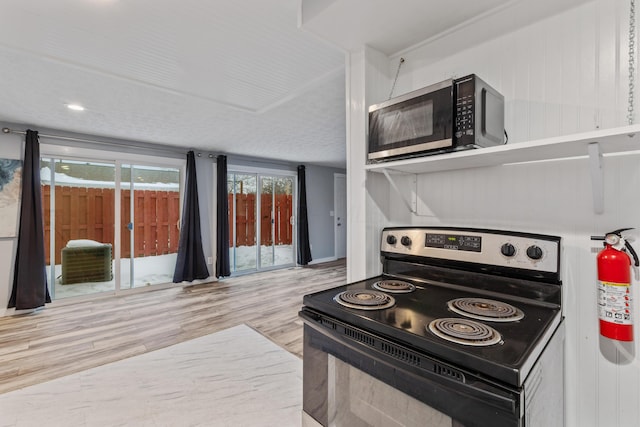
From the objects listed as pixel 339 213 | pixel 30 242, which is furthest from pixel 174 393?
pixel 339 213

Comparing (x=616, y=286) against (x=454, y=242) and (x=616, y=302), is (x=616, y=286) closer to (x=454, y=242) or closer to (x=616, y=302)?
(x=616, y=302)

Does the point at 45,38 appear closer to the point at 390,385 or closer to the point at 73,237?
the point at 390,385

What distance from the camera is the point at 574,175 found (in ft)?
3.29

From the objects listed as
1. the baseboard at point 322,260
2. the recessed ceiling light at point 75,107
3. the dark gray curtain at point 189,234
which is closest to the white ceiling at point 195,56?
the recessed ceiling light at point 75,107

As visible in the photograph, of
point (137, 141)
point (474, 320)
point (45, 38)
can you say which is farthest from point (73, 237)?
point (474, 320)

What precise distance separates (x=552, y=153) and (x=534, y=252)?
33 cm

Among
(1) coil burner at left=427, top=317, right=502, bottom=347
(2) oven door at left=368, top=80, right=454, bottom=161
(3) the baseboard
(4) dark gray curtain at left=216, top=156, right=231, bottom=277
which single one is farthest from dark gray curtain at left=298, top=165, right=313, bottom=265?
(1) coil burner at left=427, top=317, right=502, bottom=347

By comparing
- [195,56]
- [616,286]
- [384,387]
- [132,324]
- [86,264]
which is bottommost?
[132,324]

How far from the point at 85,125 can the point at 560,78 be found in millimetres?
4391

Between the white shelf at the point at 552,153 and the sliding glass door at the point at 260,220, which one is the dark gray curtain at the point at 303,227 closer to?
the sliding glass door at the point at 260,220

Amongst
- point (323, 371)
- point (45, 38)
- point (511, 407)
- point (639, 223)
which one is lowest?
point (323, 371)

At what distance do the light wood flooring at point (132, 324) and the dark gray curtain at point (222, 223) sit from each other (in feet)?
1.30

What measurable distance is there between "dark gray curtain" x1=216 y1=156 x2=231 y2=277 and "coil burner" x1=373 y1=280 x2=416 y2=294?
438cm

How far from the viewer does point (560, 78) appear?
103 centimetres
